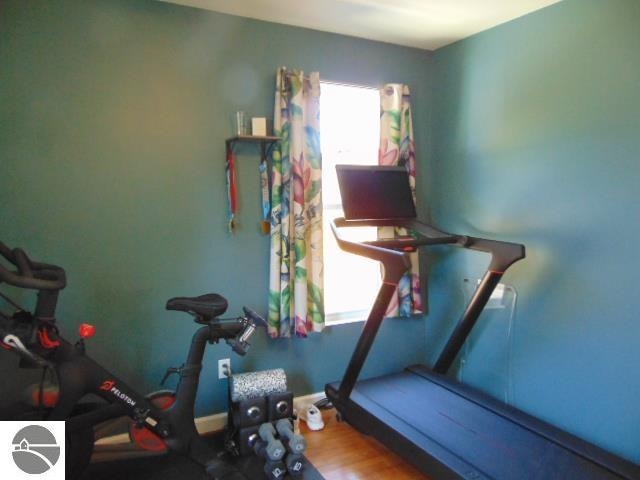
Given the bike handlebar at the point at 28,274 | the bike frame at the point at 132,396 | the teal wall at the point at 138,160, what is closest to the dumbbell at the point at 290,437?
the bike frame at the point at 132,396

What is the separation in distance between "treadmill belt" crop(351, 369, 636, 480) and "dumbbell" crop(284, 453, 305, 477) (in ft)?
1.52

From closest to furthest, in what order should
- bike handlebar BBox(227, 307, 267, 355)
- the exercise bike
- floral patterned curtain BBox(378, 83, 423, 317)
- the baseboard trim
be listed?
1. the exercise bike
2. bike handlebar BBox(227, 307, 267, 355)
3. the baseboard trim
4. floral patterned curtain BBox(378, 83, 423, 317)

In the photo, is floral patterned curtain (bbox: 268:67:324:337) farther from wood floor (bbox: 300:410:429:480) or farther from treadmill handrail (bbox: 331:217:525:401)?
wood floor (bbox: 300:410:429:480)

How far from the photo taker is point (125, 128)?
226 centimetres

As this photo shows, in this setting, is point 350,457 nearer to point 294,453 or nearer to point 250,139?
point 294,453

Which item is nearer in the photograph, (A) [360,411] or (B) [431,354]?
(A) [360,411]

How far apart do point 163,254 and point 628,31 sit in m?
2.51

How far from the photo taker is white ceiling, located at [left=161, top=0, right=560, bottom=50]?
2.33 meters

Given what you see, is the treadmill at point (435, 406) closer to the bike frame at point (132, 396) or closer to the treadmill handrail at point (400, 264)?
the treadmill handrail at point (400, 264)

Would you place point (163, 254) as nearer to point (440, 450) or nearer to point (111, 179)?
point (111, 179)

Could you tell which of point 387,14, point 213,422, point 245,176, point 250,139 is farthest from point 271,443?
point 387,14

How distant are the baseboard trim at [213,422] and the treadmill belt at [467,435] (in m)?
0.33

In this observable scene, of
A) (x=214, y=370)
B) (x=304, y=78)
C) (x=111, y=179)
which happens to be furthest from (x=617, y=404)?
(x=111, y=179)

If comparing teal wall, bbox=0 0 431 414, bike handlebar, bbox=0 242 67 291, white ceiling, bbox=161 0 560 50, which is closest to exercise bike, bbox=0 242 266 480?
bike handlebar, bbox=0 242 67 291
